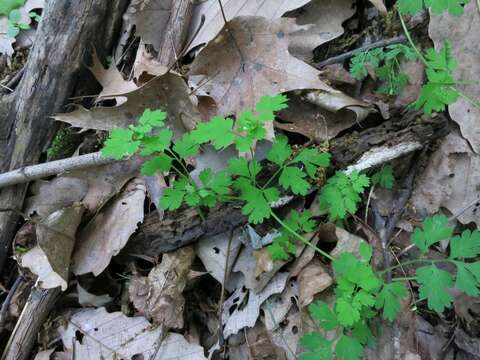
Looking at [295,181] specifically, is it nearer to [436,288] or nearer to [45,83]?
[436,288]

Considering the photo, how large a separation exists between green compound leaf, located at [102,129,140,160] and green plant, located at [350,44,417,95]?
3.89 feet

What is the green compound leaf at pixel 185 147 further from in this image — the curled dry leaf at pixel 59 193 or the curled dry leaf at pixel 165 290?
the curled dry leaf at pixel 59 193

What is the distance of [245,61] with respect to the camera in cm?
246

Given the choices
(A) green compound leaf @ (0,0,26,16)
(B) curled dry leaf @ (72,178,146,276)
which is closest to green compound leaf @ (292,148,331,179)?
(B) curled dry leaf @ (72,178,146,276)

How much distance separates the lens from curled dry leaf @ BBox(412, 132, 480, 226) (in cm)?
225

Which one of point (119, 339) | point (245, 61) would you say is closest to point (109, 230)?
point (119, 339)

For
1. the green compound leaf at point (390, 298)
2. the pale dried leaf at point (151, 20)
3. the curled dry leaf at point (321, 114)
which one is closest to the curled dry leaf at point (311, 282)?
the green compound leaf at point (390, 298)

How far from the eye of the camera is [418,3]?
6.68 feet

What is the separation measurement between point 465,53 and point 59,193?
2282 mm

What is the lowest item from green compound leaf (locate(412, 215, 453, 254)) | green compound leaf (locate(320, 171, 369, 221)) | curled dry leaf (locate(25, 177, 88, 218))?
green compound leaf (locate(412, 215, 453, 254))

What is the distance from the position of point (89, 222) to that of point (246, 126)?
1040mm

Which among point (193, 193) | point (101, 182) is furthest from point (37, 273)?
point (193, 193)

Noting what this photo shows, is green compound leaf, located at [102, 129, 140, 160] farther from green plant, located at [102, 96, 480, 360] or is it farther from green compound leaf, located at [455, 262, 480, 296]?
green compound leaf, located at [455, 262, 480, 296]

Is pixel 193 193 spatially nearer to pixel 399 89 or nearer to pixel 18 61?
pixel 399 89
